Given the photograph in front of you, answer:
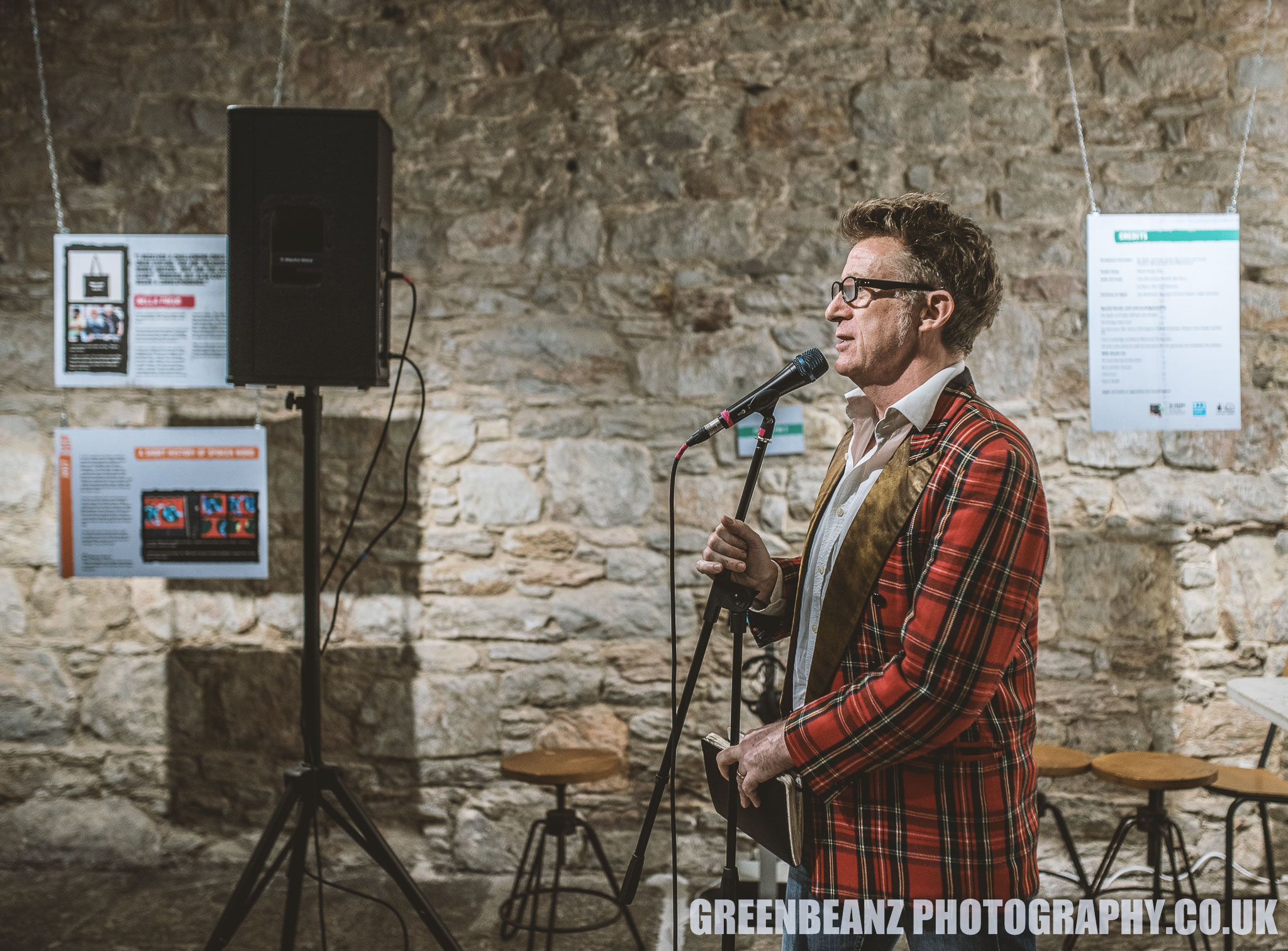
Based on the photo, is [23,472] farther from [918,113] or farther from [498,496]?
[918,113]

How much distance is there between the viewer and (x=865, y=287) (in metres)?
1.54

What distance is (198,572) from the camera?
10.8 ft

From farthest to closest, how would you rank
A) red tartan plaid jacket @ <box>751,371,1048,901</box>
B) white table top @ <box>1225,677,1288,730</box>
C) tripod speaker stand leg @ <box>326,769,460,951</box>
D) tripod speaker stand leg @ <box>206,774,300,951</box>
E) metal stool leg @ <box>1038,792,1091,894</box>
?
metal stool leg @ <box>1038,792,1091,894</box>
tripod speaker stand leg @ <box>326,769,460,951</box>
tripod speaker stand leg @ <box>206,774,300,951</box>
white table top @ <box>1225,677,1288,730</box>
red tartan plaid jacket @ <box>751,371,1048,901</box>

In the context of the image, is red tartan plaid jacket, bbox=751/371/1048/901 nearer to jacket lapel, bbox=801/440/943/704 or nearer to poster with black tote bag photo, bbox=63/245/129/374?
jacket lapel, bbox=801/440/943/704

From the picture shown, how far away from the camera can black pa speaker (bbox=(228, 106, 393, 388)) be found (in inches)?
98.9

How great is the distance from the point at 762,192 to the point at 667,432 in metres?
0.87

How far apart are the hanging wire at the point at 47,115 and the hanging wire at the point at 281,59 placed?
0.29 feet

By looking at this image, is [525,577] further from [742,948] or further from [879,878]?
[879,878]

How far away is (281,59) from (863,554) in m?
2.93

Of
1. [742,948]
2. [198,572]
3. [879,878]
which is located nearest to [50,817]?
[198,572]

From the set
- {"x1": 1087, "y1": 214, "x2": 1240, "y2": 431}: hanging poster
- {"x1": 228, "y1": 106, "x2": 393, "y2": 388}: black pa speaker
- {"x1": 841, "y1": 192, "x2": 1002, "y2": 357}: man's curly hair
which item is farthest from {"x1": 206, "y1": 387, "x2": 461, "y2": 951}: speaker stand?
{"x1": 1087, "y1": 214, "x2": 1240, "y2": 431}: hanging poster

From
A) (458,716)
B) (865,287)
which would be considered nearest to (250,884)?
(458,716)

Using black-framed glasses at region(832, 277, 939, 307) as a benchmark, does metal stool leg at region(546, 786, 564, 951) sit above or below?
below

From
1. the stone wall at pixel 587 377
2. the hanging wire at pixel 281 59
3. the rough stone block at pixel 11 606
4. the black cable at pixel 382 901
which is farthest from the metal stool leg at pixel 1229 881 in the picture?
the rough stone block at pixel 11 606
